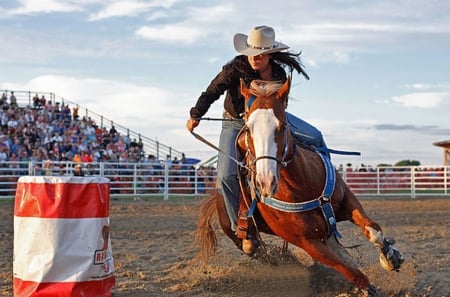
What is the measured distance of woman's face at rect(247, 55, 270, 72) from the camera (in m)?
5.39

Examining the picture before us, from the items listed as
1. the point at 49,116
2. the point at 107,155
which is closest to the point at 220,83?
the point at 107,155

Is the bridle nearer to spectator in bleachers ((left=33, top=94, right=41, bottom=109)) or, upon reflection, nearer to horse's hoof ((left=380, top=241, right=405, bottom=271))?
horse's hoof ((left=380, top=241, right=405, bottom=271))

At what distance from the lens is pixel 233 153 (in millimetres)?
5664

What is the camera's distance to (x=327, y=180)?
5094 mm

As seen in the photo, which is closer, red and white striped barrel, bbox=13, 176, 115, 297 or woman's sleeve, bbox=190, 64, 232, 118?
red and white striped barrel, bbox=13, 176, 115, 297

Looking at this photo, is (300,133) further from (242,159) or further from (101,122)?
(101,122)

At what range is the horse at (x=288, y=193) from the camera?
441cm

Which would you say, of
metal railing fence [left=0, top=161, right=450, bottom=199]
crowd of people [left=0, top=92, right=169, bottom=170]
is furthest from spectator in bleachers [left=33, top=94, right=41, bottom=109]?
metal railing fence [left=0, top=161, right=450, bottom=199]

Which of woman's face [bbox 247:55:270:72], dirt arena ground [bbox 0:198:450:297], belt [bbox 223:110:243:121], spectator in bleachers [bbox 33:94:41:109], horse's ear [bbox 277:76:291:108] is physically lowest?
dirt arena ground [bbox 0:198:450:297]

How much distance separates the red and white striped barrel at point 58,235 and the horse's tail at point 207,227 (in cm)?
222

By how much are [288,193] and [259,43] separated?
3.92 feet

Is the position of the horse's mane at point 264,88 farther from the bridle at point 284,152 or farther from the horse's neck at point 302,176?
the horse's neck at point 302,176

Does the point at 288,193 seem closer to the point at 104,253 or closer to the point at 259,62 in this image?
the point at 259,62

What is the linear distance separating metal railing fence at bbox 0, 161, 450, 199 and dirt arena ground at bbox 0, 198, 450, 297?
8.76 m
